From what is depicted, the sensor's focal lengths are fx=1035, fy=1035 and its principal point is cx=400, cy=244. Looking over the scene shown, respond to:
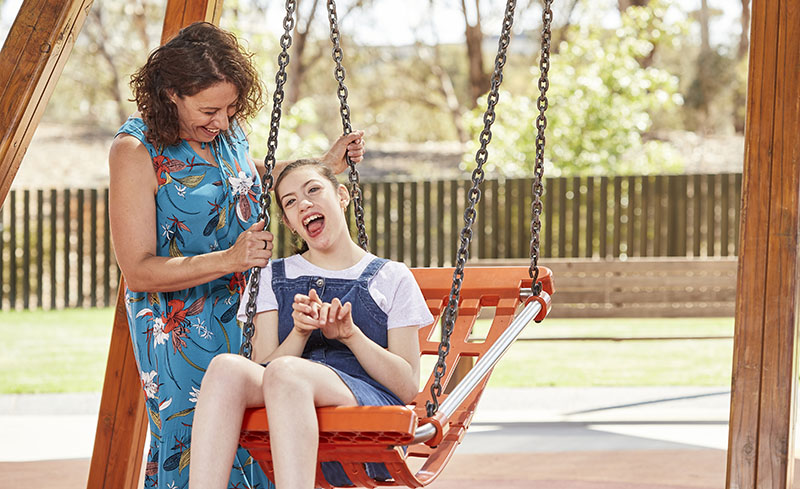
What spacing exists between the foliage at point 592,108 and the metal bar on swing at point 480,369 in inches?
331

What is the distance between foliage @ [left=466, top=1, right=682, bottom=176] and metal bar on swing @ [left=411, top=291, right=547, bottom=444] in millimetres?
8407

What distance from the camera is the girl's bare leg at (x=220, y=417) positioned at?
226 cm

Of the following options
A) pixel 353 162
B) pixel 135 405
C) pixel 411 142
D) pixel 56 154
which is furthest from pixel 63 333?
pixel 411 142

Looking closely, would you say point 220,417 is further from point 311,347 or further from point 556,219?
point 556,219

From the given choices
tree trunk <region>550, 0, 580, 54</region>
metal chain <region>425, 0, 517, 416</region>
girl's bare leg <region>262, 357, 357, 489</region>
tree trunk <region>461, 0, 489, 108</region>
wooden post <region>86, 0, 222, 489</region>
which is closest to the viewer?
girl's bare leg <region>262, 357, 357, 489</region>

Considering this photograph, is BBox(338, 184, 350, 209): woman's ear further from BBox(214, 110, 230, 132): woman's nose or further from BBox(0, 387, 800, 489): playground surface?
BBox(0, 387, 800, 489): playground surface

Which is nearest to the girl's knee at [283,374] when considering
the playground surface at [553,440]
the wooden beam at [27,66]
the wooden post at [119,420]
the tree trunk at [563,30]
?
the wooden beam at [27,66]

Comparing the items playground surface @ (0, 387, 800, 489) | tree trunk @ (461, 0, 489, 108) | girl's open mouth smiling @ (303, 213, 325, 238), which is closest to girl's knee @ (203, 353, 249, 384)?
girl's open mouth smiling @ (303, 213, 325, 238)

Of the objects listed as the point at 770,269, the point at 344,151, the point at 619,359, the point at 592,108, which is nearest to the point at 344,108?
the point at 344,151

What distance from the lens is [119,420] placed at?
130 inches

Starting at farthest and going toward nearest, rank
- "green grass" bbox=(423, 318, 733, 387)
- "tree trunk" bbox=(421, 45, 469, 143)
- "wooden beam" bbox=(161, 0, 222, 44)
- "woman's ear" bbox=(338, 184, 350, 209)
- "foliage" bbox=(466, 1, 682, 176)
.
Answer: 1. "tree trunk" bbox=(421, 45, 469, 143)
2. "foliage" bbox=(466, 1, 682, 176)
3. "green grass" bbox=(423, 318, 733, 387)
4. "wooden beam" bbox=(161, 0, 222, 44)
5. "woman's ear" bbox=(338, 184, 350, 209)

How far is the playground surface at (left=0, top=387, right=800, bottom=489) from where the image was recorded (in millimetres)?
4191

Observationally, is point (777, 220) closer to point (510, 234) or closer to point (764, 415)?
point (764, 415)

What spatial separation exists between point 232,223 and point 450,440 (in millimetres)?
823
